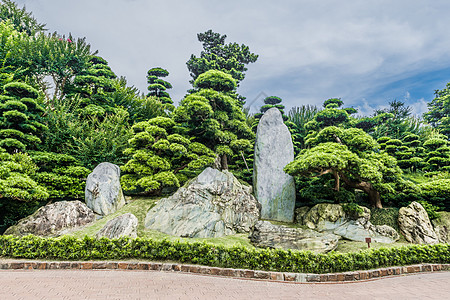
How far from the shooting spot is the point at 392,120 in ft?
61.4

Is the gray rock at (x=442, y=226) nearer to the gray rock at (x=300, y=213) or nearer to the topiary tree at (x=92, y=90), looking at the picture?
the gray rock at (x=300, y=213)

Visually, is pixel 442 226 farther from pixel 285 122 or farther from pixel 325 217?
pixel 285 122

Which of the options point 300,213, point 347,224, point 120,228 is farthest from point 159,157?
point 347,224

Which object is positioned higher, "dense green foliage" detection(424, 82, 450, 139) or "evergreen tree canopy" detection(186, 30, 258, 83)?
"evergreen tree canopy" detection(186, 30, 258, 83)

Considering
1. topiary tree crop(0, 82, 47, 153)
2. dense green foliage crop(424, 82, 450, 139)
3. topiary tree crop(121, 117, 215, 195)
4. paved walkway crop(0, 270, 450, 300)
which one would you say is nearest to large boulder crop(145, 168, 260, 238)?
topiary tree crop(121, 117, 215, 195)

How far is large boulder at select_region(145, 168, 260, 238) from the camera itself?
9.27 m

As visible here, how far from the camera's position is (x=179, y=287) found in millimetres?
4602

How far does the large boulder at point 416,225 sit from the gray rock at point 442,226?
18.8 inches

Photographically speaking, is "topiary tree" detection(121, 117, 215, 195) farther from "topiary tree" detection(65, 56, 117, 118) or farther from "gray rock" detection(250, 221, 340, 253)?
"topiary tree" detection(65, 56, 117, 118)

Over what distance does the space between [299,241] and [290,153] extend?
5.45 meters

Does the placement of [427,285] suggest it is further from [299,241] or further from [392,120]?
[392,120]

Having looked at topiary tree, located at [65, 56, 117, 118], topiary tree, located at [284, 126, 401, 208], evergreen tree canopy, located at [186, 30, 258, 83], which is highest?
evergreen tree canopy, located at [186, 30, 258, 83]

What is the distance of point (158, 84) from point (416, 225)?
2054cm

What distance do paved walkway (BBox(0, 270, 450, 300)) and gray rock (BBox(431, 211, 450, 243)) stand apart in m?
5.05
